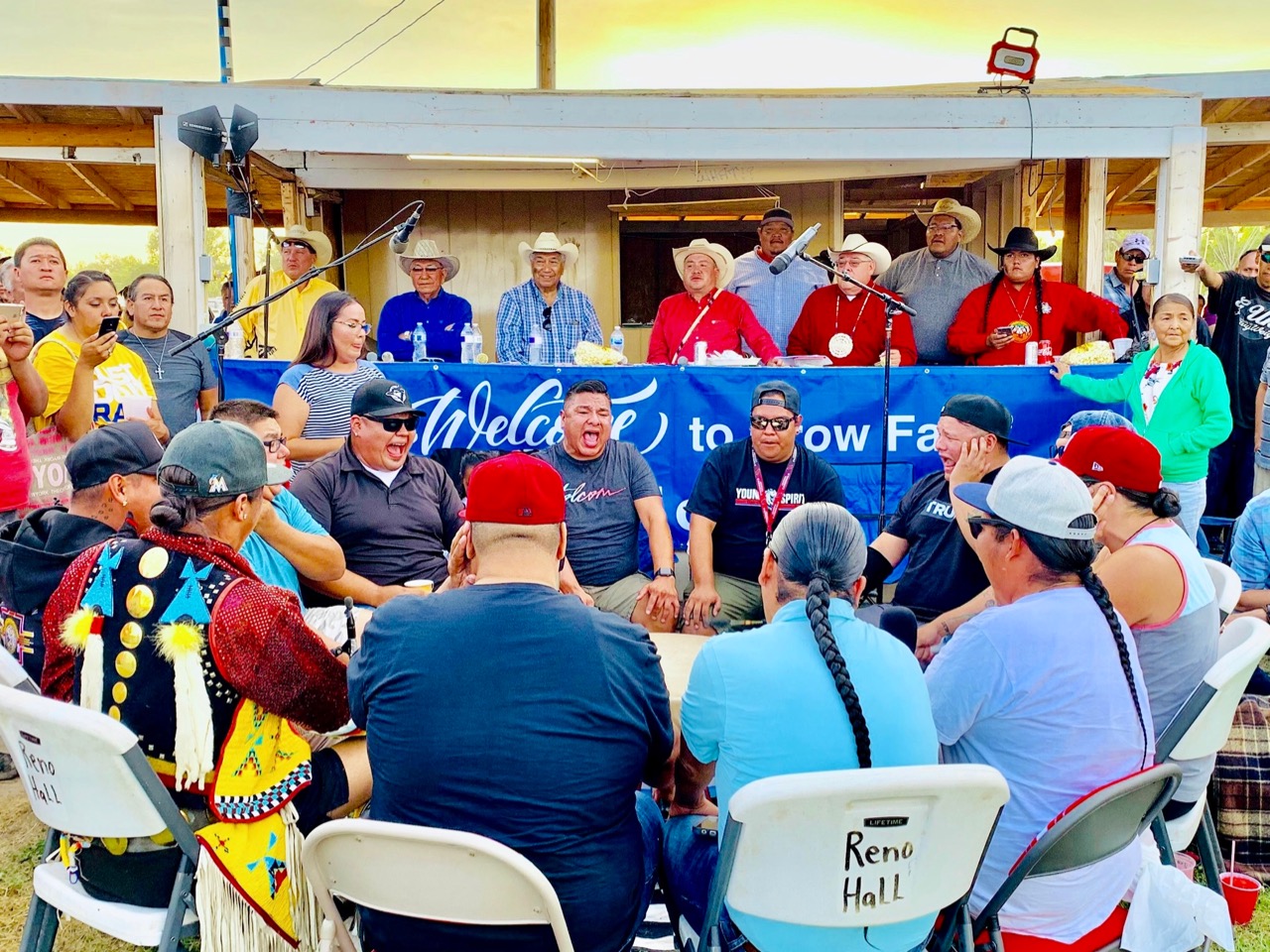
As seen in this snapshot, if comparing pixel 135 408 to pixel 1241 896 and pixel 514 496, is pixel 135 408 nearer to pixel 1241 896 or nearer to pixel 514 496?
pixel 514 496

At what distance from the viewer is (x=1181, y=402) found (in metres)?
5.33

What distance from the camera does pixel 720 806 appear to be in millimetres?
2117

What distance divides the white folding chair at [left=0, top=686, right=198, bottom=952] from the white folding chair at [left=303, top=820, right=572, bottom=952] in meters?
0.39

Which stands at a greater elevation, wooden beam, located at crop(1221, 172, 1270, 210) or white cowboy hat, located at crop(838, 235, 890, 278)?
wooden beam, located at crop(1221, 172, 1270, 210)

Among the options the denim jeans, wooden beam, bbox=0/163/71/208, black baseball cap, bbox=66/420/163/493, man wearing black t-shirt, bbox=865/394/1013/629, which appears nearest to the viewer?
black baseball cap, bbox=66/420/163/493

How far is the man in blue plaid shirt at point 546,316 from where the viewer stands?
6.82 metres

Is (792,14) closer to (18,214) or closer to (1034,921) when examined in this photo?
(18,214)

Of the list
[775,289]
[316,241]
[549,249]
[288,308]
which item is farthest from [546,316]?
[316,241]

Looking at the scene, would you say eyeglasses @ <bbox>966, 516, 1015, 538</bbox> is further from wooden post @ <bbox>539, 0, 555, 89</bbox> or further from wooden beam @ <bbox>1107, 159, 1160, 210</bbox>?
wooden post @ <bbox>539, 0, 555, 89</bbox>

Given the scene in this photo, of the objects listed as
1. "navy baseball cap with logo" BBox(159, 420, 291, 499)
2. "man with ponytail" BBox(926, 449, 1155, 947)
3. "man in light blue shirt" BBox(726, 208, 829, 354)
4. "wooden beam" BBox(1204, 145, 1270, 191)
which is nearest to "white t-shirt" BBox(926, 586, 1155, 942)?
"man with ponytail" BBox(926, 449, 1155, 947)

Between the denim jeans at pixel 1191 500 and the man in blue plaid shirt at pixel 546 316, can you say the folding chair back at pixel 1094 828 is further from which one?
the man in blue plaid shirt at pixel 546 316

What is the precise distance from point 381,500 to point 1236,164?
9378mm

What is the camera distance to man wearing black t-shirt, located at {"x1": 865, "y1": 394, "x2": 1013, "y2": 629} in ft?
12.4

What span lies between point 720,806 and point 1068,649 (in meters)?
0.78
